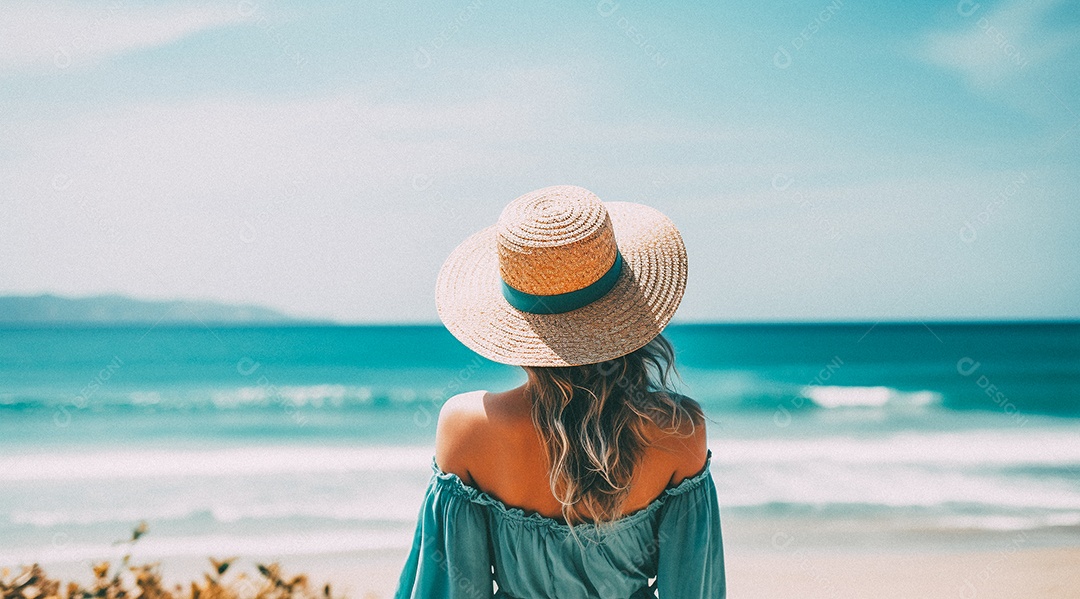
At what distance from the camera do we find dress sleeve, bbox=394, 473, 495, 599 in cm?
142

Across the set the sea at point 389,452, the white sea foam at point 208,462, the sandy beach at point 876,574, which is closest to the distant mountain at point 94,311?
the sea at point 389,452

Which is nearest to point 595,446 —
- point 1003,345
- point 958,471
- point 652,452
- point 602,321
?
point 652,452

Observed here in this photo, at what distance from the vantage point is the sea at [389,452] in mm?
5676

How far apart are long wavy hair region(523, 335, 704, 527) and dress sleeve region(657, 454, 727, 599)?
0.13 metres

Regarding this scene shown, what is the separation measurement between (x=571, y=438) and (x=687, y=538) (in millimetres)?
340

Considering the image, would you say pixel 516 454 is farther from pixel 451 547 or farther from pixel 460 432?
pixel 451 547

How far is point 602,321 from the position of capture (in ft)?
4.42

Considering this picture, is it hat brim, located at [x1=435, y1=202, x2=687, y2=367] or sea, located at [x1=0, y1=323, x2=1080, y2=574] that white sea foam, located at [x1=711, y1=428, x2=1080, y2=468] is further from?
hat brim, located at [x1=435, y1=202, x2=687, y2=367]

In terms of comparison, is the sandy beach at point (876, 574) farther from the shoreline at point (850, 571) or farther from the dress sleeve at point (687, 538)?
the dress sleeve at point (687, 538)

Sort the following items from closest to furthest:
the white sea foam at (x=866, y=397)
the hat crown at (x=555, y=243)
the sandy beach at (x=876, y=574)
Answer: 1. the hat crown at (x=555, y=243)
2. the sandy beach at (x=876, y=574)
3. the white sea foam at (x=866, y=397)

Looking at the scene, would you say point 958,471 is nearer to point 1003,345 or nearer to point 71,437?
point 71,437

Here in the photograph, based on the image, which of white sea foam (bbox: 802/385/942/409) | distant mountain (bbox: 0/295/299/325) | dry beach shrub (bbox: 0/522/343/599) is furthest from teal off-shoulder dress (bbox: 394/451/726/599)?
distant mountain (bbox: 0/295/299/325)

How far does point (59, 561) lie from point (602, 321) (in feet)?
17.8

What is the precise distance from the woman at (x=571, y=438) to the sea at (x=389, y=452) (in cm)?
22
